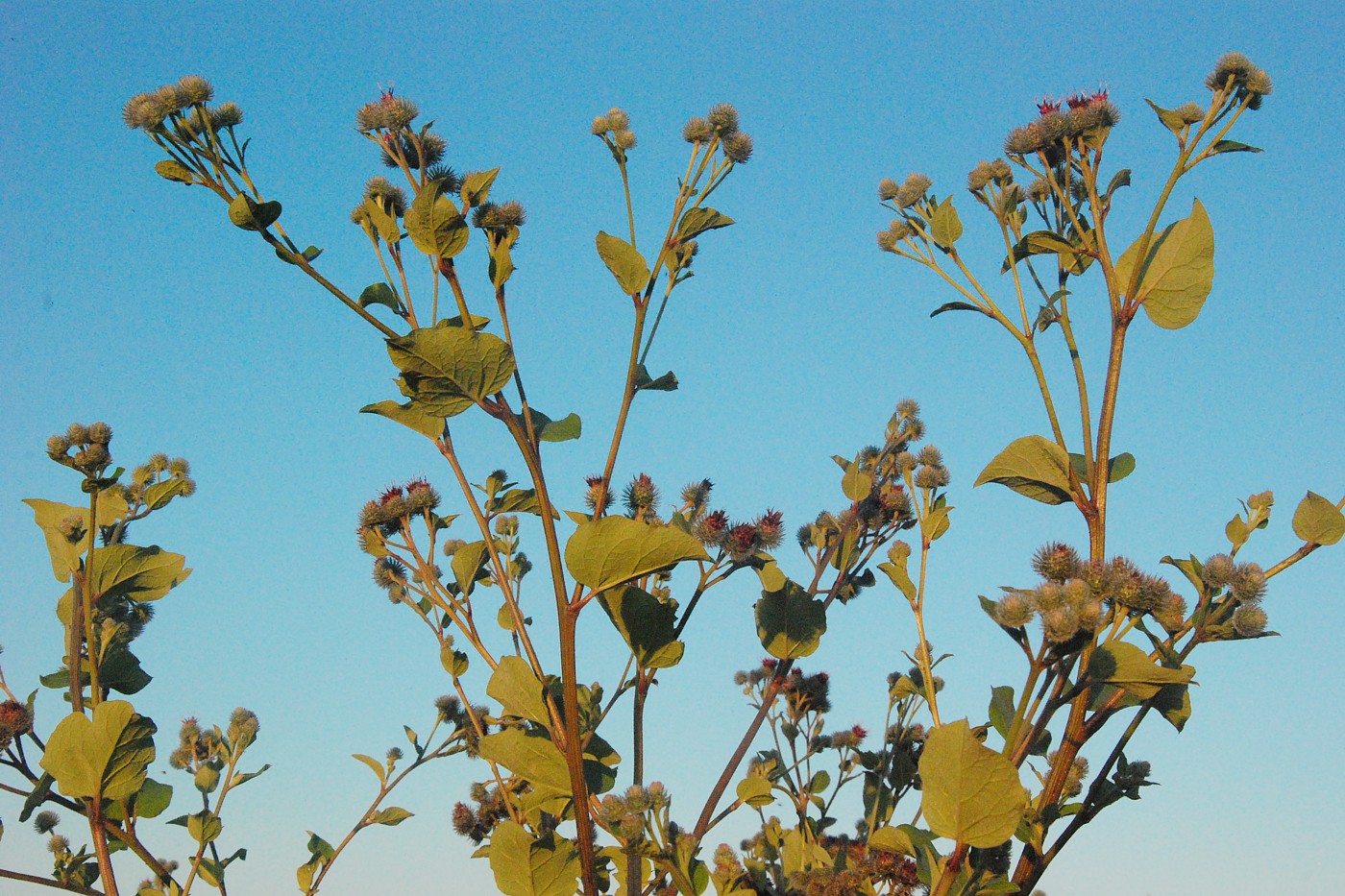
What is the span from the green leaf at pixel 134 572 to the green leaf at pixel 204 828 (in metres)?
1.00

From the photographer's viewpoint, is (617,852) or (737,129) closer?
(617,852)

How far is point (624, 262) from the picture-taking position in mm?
3549

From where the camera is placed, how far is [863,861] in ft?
12.6

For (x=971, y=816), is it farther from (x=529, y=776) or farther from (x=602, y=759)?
(x=602, y=759)

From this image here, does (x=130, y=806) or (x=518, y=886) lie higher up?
(x=130, y=806)

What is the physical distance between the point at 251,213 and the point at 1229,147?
3275 mm

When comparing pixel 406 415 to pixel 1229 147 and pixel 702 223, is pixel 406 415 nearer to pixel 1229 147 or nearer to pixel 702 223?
pixel 702 223

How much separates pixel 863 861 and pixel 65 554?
3.60 meters

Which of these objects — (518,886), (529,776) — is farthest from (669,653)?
(518,886)

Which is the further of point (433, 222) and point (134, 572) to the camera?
point (134, 572)

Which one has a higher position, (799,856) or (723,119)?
(723,119)

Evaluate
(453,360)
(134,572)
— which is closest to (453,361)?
(453,360)

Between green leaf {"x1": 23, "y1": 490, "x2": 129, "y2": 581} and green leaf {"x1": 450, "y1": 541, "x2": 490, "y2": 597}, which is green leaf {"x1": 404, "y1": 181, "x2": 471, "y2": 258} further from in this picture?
green leaf {"x1": 23, "y1": 490, "x2": 129, "y2": 581}

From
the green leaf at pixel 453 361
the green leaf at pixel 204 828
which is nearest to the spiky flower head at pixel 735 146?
the green leaf at pixel 453 361
